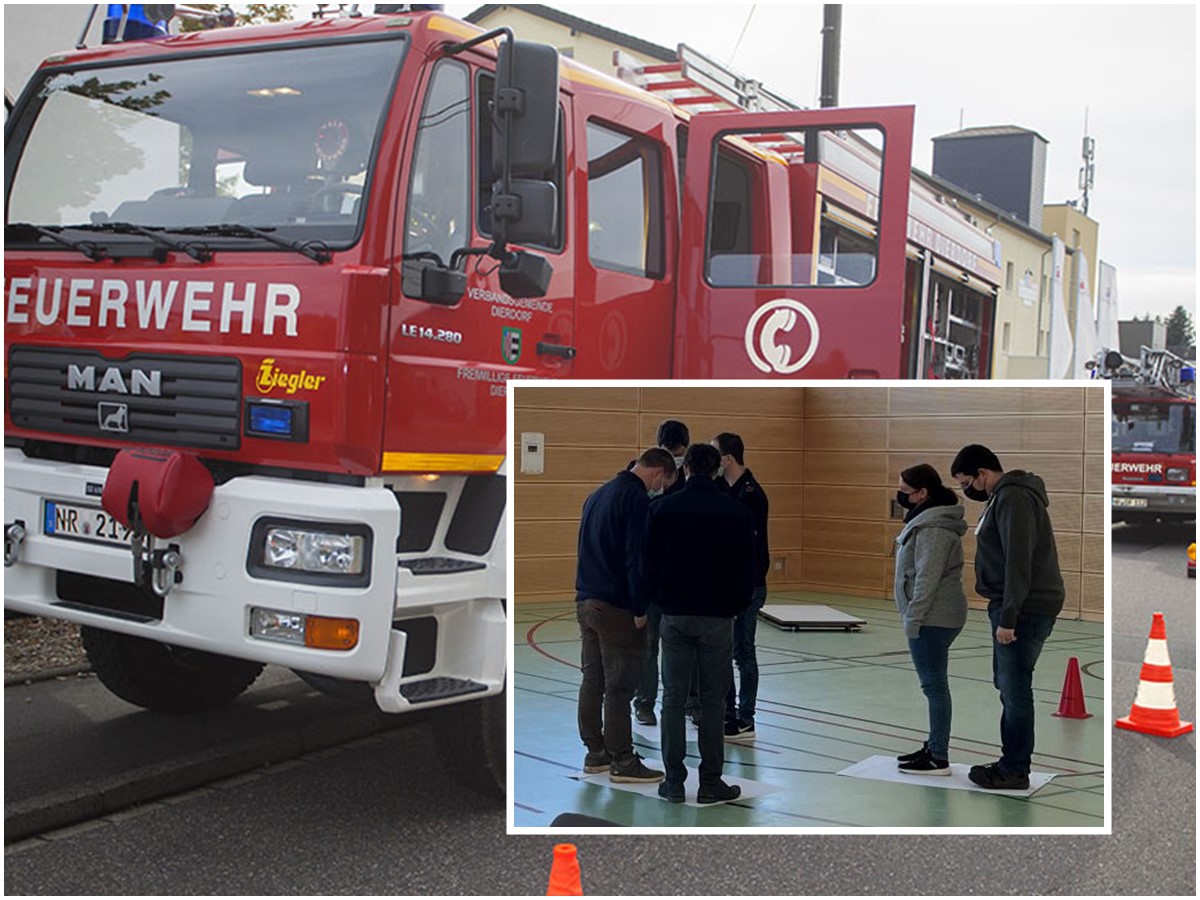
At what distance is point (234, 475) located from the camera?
4.06 metres

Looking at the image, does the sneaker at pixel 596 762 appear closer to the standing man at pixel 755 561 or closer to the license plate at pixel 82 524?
the standing man at pixel 755 561

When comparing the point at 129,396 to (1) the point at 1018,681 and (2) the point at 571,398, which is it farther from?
(1) the point at 1018,681

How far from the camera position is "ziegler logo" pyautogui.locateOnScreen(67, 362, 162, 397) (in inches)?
159

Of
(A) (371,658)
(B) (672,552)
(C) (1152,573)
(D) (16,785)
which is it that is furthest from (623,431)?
(C) (1152,573)

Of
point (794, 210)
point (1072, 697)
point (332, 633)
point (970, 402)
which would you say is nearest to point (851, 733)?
point (1072, 697)

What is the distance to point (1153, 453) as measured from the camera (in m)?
18.0

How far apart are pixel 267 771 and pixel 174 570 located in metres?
1.65

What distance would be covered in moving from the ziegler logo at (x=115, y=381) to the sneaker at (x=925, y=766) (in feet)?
8.92

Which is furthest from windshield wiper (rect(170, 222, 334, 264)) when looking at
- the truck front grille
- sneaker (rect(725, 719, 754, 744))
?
sneaker (rect(725, 719, 754, 744))

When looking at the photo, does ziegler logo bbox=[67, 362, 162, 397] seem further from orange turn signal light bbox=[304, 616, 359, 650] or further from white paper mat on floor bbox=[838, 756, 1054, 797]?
white paper mat on floor bbox=[838, 756, 1054, 797]

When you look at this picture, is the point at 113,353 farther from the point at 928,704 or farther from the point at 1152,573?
the point at 1152,573

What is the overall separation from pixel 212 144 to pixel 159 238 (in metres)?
0.37

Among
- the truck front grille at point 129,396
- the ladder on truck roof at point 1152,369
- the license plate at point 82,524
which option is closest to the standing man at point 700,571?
the truck front grille at point 129,396

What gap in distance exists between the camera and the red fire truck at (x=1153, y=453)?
17.7 metres
